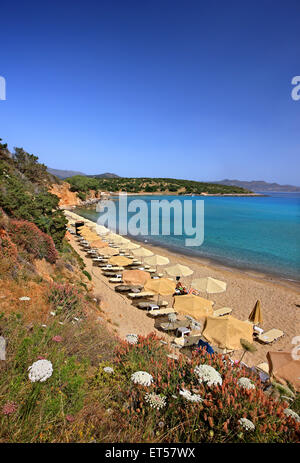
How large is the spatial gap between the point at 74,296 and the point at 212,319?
582 cm

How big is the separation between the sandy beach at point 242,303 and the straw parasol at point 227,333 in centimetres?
131

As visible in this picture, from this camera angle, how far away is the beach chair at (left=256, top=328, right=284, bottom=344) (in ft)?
34.8

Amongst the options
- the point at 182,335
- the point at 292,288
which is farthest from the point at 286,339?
the point at 292,288

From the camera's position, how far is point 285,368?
23.4ft

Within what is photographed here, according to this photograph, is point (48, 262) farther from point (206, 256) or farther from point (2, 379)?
point (206, 256)

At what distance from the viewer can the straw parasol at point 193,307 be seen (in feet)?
36.2

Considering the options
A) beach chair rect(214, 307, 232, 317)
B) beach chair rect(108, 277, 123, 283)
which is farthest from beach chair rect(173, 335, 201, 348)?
beach chair rect(108, 277, 123, 283)

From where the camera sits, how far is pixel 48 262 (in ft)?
35.4

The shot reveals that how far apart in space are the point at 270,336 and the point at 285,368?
410 centimetres

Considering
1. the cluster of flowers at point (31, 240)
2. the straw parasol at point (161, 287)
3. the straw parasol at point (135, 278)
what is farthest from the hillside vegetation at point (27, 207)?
the straw parasol at point (161, 287)

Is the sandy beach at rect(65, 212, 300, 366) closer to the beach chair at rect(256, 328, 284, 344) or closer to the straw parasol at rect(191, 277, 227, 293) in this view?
the beach chair at rect(256, 328, 284, 344)

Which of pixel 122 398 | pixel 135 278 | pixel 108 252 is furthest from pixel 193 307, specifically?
pixel 108 252

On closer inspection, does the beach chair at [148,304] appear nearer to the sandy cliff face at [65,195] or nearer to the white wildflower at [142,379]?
the white wildflower at [142,379]
